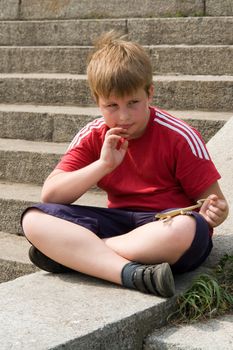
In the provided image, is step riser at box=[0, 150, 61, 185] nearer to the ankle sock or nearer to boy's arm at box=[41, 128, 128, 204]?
boy's arm at box=[41, 128, 128, 204]

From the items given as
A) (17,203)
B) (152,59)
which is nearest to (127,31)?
(152,59)

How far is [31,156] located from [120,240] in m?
1.79

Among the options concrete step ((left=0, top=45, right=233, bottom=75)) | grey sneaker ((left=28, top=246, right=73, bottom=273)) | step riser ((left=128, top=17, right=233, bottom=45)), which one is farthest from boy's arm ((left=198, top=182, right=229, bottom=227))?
step riser ((left=128, top=17, right=233, bottom=45))

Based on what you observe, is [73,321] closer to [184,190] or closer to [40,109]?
[184,190]

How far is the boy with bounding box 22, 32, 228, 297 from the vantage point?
263cm

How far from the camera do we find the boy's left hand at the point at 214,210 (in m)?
2.71

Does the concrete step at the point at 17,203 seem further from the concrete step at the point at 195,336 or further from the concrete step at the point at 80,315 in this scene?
the concrete step at the point at 195,336

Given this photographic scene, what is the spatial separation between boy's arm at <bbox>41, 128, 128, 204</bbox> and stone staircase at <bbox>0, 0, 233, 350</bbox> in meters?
1.11

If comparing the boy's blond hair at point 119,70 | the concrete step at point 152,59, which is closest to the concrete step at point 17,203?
the boy's blond hair at point 119,70

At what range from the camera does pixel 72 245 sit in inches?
107

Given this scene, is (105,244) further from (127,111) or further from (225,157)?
(225,157)

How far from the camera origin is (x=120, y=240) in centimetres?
275

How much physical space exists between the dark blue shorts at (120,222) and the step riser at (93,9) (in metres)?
3.36

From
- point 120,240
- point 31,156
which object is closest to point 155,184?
point 120,240
